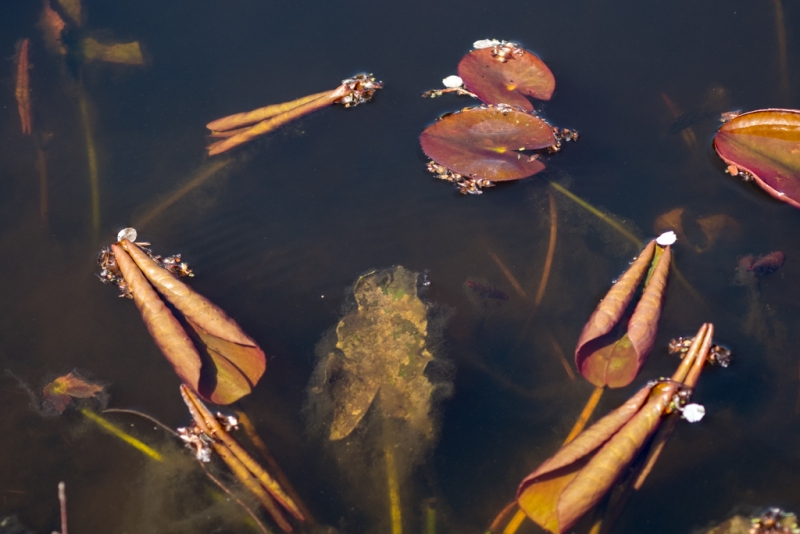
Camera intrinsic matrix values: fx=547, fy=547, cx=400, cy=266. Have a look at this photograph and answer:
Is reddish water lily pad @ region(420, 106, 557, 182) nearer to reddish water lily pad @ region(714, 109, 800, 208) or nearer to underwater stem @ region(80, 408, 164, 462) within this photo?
reddish water lily pad @ region(714, 109, 800, 208)

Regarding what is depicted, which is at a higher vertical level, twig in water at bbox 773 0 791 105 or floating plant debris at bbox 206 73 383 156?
twig in water at bbox 773 0 791 105

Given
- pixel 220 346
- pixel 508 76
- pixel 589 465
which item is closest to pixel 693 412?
pixel 589 465

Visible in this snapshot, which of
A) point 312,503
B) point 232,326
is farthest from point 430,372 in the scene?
point 232,326

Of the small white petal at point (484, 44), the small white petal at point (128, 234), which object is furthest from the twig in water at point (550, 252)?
the small white petal at point (128, 234)

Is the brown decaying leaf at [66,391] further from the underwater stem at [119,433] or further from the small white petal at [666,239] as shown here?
the small white petal at [666,239]

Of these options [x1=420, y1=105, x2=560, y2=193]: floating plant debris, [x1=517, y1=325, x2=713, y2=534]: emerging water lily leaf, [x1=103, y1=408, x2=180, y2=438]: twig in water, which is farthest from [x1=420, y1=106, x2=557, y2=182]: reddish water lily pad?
[x1=103, y1=408, x2=180, y2=438]: twig in water

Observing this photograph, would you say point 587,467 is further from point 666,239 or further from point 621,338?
point 666,239
